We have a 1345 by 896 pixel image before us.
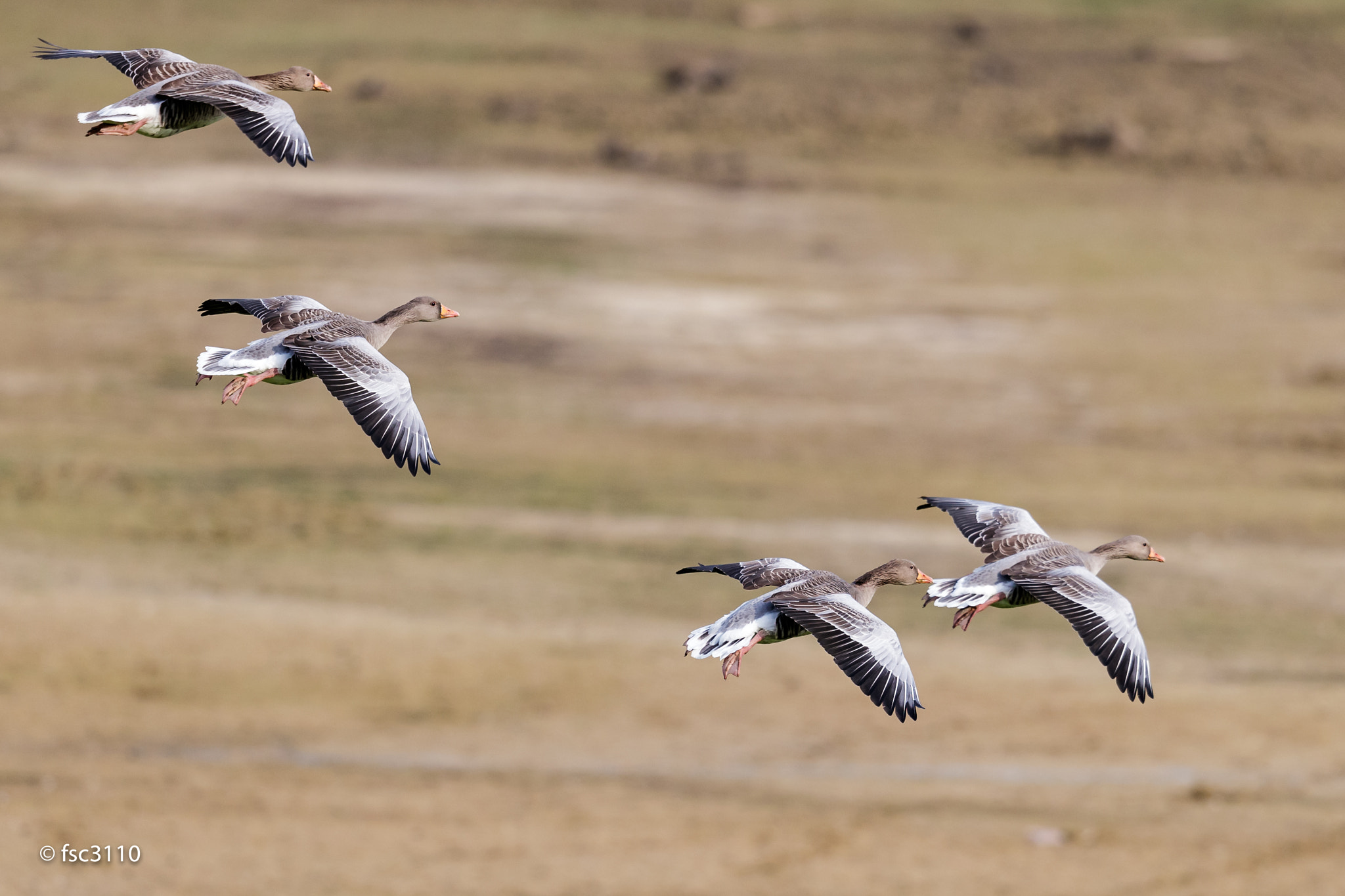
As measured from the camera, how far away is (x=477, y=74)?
8156 cm

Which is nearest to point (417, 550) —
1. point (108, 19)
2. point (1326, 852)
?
point (1326, 852)

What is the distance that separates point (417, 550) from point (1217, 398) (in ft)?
81.1

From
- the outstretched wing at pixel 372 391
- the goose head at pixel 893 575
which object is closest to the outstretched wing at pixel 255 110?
the outstretched wing at pixel 372 391

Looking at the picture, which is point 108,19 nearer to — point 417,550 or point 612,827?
point 417,550

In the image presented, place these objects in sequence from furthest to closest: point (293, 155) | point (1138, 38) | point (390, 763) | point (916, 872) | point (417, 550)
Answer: point (1138, 38)
point (417, 550)
point (390, 763)
point (916, 872)
point (293, 155)

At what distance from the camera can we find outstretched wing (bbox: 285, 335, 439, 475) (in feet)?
39.9

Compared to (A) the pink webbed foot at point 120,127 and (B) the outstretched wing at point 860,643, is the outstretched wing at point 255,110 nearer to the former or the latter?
(A) the pink webbed foot at point 120,127

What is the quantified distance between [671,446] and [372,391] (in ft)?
126

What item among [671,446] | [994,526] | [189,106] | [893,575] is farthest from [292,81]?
[671,446]

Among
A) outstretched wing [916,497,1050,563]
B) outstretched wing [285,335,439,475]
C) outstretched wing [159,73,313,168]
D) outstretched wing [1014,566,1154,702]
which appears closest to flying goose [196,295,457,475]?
outstretched wing [285,335,439,475]

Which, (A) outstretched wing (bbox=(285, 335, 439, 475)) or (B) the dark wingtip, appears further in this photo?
(B) the dark wingtip

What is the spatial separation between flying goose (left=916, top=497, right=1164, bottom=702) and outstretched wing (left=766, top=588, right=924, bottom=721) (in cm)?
42

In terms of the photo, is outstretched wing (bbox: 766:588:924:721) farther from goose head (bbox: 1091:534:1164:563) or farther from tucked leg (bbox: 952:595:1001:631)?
goose head (bbox: 1091:534:1164:563)

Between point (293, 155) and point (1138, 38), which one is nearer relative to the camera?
point (293, 155)
